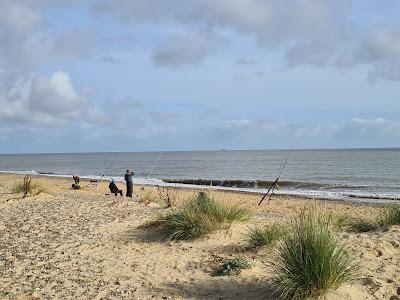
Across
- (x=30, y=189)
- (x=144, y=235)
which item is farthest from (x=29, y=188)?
(x=144, y=235)

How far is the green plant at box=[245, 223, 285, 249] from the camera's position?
25.7 feet

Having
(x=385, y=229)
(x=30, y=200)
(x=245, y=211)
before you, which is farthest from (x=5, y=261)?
(x=30, y=200)

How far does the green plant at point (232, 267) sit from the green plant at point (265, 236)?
972mm

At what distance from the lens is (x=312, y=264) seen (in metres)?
5.56

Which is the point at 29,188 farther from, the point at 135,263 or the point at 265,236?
the point at 265,236

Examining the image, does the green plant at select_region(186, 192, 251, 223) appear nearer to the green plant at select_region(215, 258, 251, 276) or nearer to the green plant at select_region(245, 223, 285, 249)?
the green plant at select_region(245, 223, 285, 249)

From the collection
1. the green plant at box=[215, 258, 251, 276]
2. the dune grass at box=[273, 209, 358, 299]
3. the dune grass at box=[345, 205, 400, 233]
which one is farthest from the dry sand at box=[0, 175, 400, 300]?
the dune grass at box=[345, 205, 400, 233]

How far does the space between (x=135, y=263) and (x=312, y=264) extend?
3.28 m

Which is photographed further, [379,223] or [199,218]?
[379,223]

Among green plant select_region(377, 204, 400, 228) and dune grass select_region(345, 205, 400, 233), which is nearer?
dune grass select_region(345, 205, 400, 233)

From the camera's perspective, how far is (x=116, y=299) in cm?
607

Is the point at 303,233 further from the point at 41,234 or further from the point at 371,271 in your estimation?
the point at 41,234

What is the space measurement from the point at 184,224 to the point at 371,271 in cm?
398

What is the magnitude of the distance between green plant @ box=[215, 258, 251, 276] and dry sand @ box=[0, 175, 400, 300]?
110 mm
